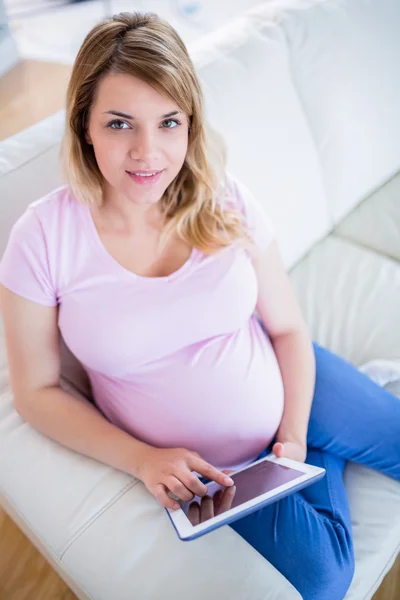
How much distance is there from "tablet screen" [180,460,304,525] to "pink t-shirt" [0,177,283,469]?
0.13m

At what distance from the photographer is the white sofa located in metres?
0.76

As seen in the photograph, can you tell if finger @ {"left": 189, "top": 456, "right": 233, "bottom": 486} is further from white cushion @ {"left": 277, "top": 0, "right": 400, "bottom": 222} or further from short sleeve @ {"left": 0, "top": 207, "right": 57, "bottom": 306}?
white cushion @ {"left": 277, "top": 0, "right": 400, "bottom": 222}

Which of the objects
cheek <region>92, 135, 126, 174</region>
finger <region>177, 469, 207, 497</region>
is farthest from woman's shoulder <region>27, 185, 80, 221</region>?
finger <region>177, 469, 207, 497</region>

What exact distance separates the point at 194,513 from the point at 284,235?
0.83m

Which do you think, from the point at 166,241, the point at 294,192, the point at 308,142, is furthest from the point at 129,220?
the point at 308,142

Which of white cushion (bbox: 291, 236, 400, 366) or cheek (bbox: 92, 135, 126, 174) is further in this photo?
white cushion (bbox: 291, 236, 400, 366)

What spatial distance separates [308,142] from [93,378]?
88cm

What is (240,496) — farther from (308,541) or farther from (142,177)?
(142,177)

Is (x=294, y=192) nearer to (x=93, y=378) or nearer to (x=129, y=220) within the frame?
(x=129, y=220)

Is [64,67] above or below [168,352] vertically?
above

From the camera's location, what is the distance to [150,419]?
971 mm

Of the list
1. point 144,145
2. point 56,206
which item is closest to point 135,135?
point 144,145

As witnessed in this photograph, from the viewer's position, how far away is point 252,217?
1.05 m

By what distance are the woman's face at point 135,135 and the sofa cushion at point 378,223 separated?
831 millimetres
